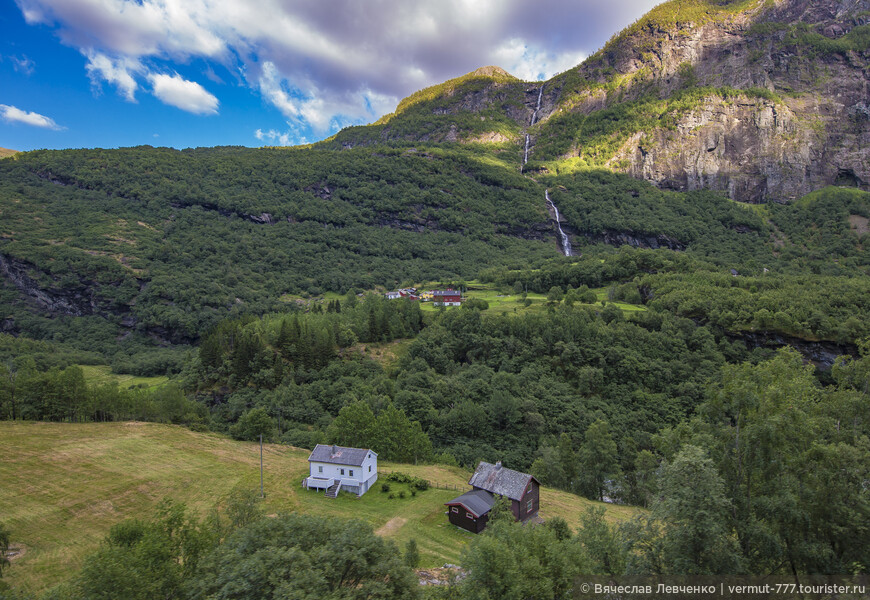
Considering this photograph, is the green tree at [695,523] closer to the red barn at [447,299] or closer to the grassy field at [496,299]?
the grassy field at [496,299]

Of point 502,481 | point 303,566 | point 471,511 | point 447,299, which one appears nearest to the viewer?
point 303,566

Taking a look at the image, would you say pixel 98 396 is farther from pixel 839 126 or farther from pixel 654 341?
pixel 839 126

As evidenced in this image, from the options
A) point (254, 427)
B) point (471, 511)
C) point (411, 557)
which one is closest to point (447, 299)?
point (254, 427)

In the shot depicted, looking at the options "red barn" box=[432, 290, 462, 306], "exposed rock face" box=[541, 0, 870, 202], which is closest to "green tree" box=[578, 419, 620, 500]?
"red barn" box=[432, 290, 462, 306]

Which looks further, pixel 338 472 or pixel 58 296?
pixel 58 296

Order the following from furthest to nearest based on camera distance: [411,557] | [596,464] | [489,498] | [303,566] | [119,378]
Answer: [119,378], [596,464], [489,498], [411,557], [303,566]

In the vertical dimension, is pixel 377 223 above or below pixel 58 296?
above

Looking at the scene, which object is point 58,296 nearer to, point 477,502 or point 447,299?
point 447,299

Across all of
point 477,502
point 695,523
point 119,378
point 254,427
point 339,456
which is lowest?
point 119,378

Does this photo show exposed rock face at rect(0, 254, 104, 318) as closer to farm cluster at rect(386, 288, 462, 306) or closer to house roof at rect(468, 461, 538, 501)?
farm cluster at rect(386, 288, 462, 306)
